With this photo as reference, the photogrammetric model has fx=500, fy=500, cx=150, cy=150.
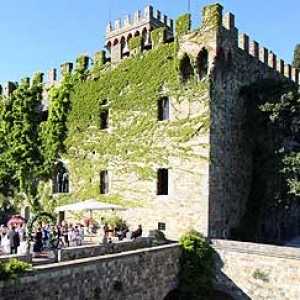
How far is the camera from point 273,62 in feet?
100

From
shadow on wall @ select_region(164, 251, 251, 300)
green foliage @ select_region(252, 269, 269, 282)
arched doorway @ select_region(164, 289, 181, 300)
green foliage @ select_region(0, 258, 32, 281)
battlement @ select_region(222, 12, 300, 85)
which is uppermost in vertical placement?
battlement @ select_region(222, 12, 300, 85)

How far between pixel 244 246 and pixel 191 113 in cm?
736

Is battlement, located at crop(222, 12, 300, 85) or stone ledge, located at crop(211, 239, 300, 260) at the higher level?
battlement, located at crop(222, 12, 300, 85)

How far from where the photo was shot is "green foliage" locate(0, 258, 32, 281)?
14341mm

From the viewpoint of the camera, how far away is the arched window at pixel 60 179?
30.7 m

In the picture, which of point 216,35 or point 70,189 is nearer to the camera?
point 216,35

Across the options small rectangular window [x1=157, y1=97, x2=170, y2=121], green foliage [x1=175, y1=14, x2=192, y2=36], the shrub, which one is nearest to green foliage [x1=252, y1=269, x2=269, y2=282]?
the shrub

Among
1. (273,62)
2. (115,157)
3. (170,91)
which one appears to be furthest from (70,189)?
(273,62)

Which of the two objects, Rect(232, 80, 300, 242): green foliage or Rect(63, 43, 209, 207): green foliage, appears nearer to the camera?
Rect(232, 80, 300, 242): green foliage

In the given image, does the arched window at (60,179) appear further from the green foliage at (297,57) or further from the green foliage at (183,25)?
the green foliage at (297,57)

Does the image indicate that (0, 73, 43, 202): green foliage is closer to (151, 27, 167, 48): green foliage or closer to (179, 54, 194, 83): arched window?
(151, 27, 167, 48): green foliage

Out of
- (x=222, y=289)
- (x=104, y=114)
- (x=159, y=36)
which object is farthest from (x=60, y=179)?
(x=222, y=289)

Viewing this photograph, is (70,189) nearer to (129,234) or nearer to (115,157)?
(115,157)

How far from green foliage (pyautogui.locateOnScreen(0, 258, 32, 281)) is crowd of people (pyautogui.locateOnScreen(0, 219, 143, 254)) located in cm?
264
